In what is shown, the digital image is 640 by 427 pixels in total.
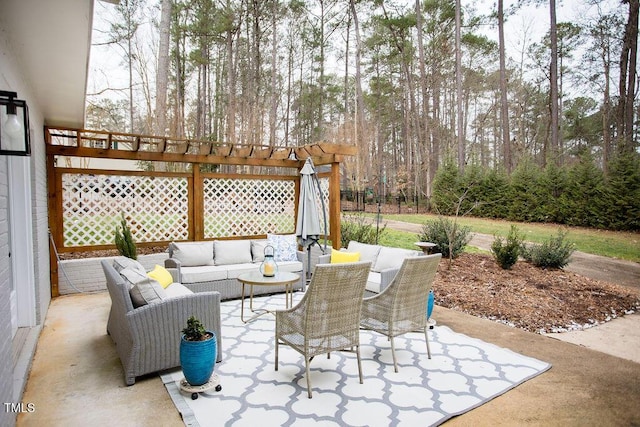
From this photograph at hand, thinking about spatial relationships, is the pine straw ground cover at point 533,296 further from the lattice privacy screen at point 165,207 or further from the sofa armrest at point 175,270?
the sofa armrest at point 175,270

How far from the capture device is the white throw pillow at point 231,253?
5.17 metres

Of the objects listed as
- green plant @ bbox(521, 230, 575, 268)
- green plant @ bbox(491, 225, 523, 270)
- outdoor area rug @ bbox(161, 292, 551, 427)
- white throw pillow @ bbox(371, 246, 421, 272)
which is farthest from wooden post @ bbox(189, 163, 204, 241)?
green plant @ bbox(521, 230, 575, 268)

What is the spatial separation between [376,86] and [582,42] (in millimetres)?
8283

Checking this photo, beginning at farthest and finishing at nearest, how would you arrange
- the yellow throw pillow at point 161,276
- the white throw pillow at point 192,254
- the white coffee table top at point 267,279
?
the white throw pillow at point 192,254 → the white coffee table top at point 267,279 → the yellow throw pillow at point 161,276

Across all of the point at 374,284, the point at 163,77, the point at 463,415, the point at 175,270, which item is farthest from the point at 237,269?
the point at 163,77

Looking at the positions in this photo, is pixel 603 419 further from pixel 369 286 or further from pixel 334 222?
pixel 334 222

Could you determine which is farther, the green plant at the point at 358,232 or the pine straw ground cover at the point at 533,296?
the green plant at the point at 358,232

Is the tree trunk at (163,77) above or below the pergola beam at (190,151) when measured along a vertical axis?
above

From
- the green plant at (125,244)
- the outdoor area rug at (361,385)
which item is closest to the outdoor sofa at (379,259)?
the outdoor area rug at (361,385)

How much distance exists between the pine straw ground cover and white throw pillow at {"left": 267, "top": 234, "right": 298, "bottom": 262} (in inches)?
86.4

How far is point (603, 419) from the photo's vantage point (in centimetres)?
220

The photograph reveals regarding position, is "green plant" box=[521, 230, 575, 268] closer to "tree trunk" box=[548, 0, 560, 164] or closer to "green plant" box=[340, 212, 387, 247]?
"tree trunk" box=[548, 0, 560, 164]

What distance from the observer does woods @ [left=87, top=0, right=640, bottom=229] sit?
6.81 m

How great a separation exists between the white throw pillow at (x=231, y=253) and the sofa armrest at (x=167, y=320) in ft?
7.37
